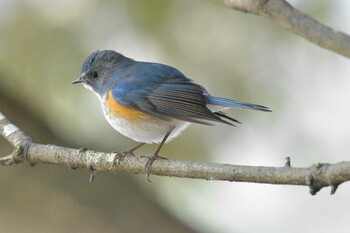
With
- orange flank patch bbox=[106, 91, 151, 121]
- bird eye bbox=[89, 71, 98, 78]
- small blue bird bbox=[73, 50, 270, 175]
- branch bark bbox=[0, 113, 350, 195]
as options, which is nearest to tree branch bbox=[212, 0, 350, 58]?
branch bark bbox=[0, 113, 350, 195]

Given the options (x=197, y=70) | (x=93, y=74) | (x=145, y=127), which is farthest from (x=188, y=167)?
(x=197, y=70)

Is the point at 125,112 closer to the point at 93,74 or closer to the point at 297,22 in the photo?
the point at 93,74

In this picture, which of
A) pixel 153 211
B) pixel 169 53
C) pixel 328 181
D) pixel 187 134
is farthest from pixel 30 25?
pixel 328 181

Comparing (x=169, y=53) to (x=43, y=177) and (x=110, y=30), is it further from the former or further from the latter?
(x=43, y=177)

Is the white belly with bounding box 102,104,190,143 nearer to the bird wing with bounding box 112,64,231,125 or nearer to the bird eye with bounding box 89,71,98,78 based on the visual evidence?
the bird wing with bounding box 112,64,231,125

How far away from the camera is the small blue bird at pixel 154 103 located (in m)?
2.61

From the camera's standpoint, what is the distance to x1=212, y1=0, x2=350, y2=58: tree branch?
1.35m

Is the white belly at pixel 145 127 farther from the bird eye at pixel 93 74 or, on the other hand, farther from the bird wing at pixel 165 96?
the bird eye at pixel 93 74

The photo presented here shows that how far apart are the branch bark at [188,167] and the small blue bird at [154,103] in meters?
0.11

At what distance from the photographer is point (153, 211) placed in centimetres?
337

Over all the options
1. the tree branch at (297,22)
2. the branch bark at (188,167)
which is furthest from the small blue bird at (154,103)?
the tree branch at (297,22)

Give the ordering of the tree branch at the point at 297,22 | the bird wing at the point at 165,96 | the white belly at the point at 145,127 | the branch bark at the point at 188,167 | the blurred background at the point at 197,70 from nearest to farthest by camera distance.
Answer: the tree branch at the point at 297,22
the branch bark at the point at 188,167
the bird wing at the point at 165,96
the white belly at the point at 145,127
the blurred background at the point at 197,70

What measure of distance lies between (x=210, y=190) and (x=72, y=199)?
138 centimetres

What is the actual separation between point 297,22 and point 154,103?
54.3 inches
